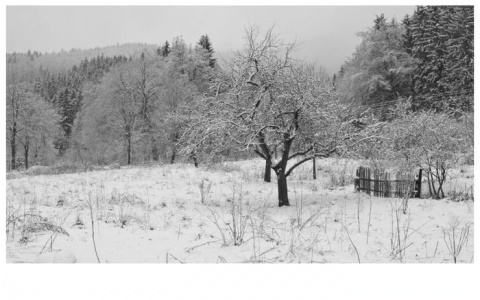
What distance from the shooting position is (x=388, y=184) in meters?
11.7

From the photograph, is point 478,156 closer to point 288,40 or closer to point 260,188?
point 288,40

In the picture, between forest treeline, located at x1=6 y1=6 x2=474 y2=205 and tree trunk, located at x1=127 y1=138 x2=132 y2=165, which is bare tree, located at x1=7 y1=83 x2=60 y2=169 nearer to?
forest treeline, located at x1=6 y1=6 x2=474 y2=205

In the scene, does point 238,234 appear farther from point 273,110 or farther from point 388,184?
point 388,184

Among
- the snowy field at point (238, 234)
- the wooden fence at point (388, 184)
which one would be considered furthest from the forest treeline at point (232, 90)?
the snowy field at point (238, 234)

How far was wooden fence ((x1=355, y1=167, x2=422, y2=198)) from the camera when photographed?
11.3m

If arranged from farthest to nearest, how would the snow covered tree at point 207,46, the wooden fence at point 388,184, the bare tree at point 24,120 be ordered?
the snow covered tree at point 207,46 < the bare tree at point 24,120 < the wooden fence at point 388,184

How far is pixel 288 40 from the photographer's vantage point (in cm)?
1183

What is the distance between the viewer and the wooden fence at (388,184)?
37.0ft

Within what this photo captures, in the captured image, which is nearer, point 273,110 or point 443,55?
point 273,110

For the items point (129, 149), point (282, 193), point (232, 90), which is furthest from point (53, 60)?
point (282, 193)

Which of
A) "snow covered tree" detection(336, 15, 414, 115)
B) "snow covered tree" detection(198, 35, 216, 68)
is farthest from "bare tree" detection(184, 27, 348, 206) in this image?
"snow covered tree" detection(198, 35, 216, 68)

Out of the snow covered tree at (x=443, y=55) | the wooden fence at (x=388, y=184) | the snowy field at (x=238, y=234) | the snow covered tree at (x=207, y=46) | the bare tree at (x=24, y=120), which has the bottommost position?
the snowy field at (x=238, y=234)

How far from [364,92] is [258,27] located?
24.5m

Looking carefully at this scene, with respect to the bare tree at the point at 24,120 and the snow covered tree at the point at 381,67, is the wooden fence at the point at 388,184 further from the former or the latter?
the bare tree at the point at 24,120
